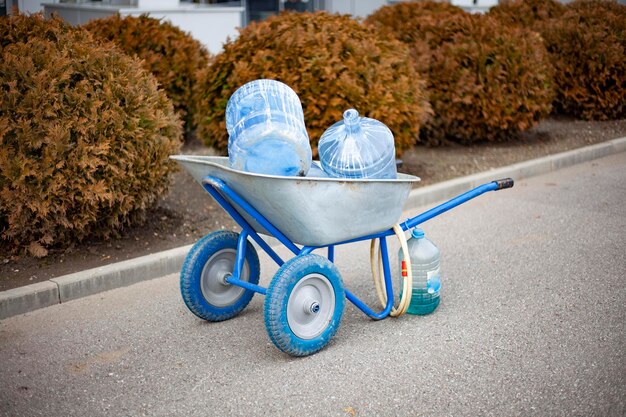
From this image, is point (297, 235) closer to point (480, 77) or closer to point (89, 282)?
point (89, 282)

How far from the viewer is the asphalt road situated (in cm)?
375

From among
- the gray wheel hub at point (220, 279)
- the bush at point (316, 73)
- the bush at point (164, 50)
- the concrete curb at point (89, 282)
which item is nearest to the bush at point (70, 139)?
the concrete curb at point (89, 282)

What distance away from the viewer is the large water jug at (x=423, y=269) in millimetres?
4711

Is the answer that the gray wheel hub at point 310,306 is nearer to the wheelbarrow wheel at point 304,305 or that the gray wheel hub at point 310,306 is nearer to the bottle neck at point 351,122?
the wheelbarrow wheel at point 304,305

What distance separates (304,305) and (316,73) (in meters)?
3.66

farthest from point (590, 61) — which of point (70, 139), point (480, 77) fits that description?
point (70, 139)

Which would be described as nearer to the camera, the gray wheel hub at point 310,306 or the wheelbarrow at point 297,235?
the wheelbarrow at point 297,235

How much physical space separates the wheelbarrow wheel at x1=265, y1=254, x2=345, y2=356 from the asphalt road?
0.13 metres

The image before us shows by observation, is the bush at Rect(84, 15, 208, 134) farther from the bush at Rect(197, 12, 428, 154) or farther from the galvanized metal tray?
the galvanized metal tray

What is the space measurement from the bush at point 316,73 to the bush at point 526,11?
5171mm

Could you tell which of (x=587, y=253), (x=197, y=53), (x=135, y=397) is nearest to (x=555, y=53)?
(x=197, y=53)

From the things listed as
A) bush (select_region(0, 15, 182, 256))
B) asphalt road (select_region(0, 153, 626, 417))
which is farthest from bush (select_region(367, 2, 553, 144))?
bush (select_region(0, 15, 182, 256))

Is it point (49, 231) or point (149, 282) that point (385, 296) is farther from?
point (49, 231)

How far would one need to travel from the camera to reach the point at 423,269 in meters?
4.73
